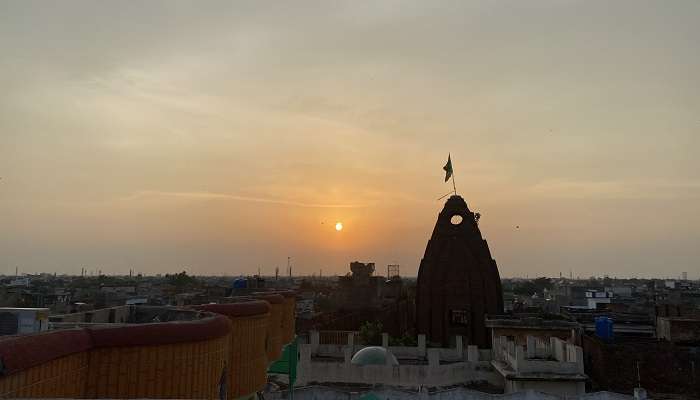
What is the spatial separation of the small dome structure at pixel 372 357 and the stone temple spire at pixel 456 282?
512 inches

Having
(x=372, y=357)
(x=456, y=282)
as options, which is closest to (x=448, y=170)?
(x=456, y=282)

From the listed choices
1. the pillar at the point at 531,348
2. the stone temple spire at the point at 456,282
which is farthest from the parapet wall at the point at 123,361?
the stone temple spire at the point at 456,282

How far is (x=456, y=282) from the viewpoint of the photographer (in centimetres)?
4169

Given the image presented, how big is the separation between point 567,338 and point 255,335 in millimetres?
28199

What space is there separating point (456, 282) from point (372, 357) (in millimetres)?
15045

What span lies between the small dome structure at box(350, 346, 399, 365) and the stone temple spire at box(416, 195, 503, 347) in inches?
512

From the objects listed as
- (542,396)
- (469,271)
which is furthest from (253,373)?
(469,271)

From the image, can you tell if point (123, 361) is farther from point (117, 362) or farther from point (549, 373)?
point (549, 373)

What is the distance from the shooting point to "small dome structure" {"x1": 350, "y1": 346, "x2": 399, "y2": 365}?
2830 cm

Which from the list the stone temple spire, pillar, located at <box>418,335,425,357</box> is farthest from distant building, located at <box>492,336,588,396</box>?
the stone temple spire

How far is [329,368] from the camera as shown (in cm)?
2738

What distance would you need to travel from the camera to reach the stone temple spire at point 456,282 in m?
40.8

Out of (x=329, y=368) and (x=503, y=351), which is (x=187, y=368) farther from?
(x=503, y=351)

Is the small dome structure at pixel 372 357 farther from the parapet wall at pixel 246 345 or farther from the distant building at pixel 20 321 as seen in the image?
the distant building at pixel 20 321
